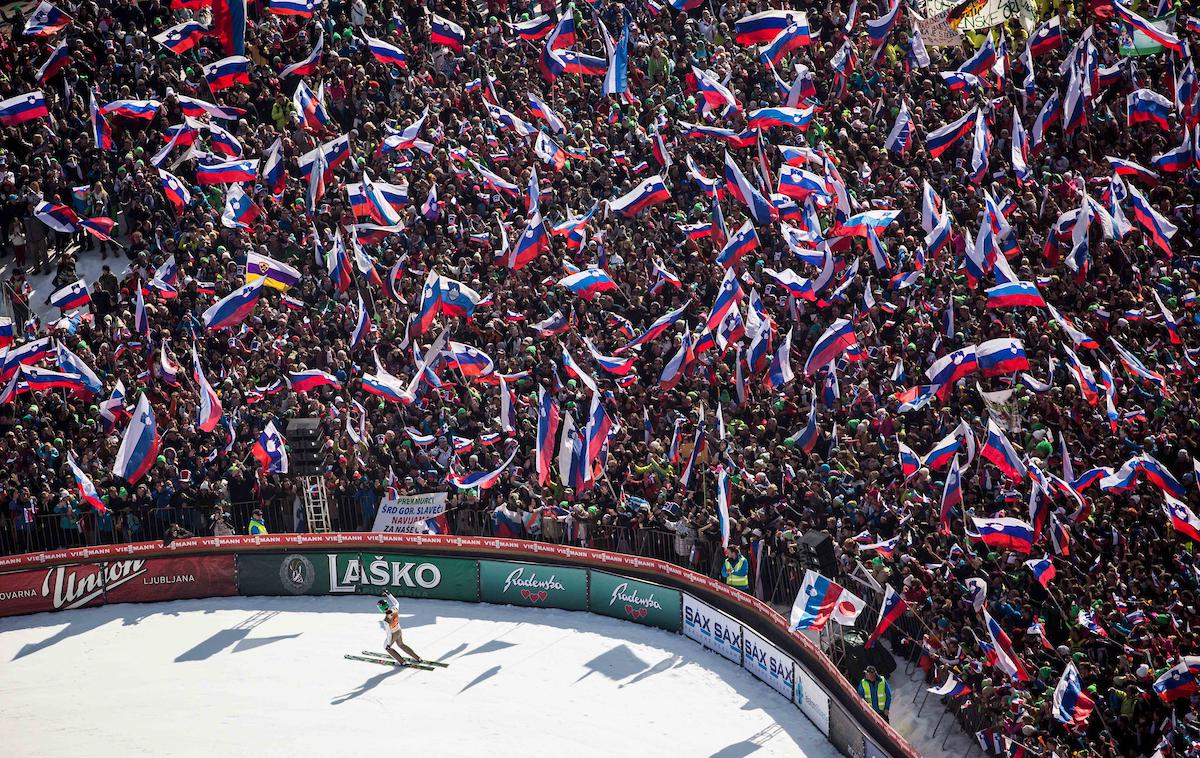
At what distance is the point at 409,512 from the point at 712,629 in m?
7.30

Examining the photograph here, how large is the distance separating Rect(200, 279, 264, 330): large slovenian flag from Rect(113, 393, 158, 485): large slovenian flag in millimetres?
3491

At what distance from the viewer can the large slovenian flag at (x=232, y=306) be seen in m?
33.7

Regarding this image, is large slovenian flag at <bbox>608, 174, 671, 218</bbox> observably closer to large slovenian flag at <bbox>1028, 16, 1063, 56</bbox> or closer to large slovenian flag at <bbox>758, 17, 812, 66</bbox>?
large slovenian flag at <bbox>758, 17, 812, 66</bbox>

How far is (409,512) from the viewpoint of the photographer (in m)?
32.4

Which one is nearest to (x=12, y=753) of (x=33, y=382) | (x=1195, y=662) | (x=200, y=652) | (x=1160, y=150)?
(x=200, y=652)

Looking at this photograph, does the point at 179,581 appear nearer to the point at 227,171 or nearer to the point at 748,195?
the point at 227,171

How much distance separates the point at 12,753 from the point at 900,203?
20.6 metres

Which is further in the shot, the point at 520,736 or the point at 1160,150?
the point at 1160,150

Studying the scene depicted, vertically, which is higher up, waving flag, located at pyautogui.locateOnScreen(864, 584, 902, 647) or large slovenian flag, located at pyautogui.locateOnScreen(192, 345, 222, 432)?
large slovenian flag, located at pyautogui.locateOnScreen(192, 345, 222, 432)

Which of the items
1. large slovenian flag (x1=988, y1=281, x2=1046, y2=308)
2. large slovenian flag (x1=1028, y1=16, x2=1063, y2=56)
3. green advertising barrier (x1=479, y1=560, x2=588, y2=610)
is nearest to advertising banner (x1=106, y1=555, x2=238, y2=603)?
green advertising barrier (x1=479, y1=560, x2=588, y2=610)

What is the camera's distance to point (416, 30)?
40656 millimetres

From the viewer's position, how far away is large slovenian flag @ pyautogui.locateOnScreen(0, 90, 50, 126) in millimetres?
37688

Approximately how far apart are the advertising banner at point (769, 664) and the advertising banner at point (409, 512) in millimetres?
7610

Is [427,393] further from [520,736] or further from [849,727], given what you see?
[849,727]
